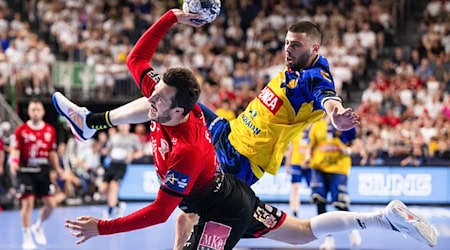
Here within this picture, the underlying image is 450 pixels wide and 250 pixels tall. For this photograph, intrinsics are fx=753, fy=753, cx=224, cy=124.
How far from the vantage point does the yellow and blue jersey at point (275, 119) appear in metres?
6.65

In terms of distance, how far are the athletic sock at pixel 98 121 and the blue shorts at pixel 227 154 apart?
950mm

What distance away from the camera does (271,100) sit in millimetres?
6797

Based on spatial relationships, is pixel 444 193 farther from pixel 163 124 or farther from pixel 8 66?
pixel 163 124

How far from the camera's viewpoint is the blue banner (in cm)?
1627

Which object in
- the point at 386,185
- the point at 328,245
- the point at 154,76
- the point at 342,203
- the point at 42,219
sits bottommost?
the point at 386,185

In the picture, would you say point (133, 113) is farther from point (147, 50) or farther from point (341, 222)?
point (341, 222)

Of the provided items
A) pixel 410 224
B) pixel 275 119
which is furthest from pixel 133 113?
pixel 410 224

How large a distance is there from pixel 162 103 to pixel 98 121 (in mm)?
1573

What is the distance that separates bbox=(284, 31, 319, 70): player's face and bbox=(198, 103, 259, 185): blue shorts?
35.4 inches

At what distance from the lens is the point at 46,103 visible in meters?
19.6

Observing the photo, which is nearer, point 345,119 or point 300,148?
point 345,119

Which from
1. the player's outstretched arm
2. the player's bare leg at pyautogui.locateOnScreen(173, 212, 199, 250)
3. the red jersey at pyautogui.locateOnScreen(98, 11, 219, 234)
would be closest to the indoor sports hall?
the player's bare leg at pyautogui.locateOnScreen(173, 212, 199, 250)

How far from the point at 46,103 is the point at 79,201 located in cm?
364

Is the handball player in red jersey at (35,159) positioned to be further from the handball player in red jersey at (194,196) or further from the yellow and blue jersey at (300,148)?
the handball player in red jersey at (194,196)
